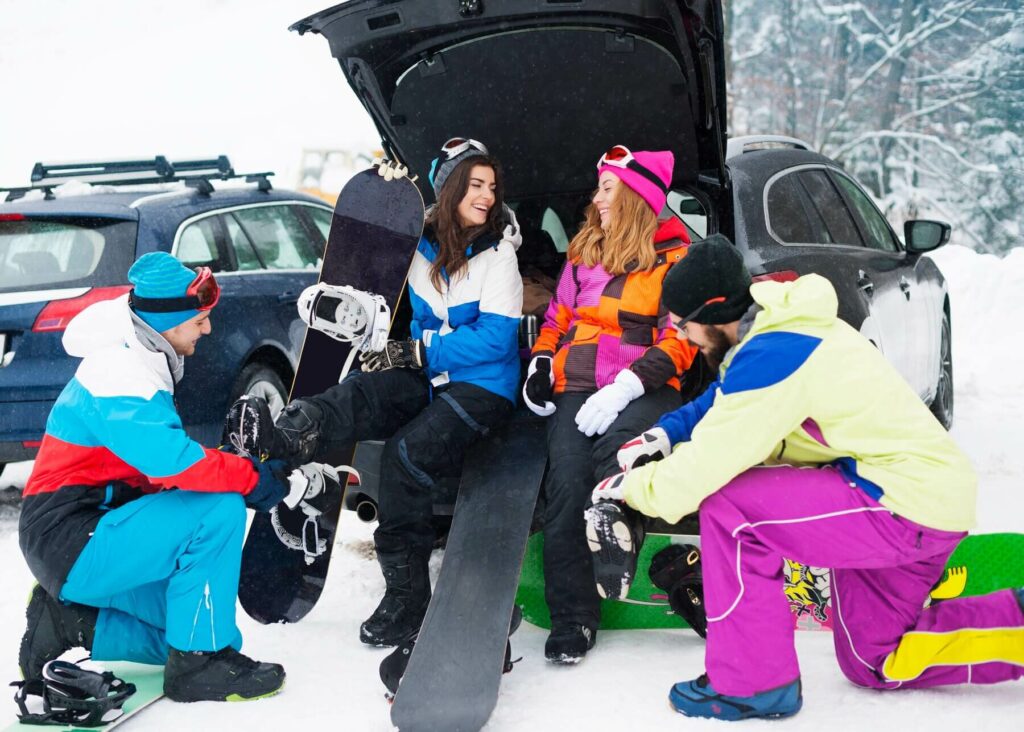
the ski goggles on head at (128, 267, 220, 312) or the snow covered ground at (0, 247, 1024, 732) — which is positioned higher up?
the ski goggles on head at (128, 267, 220, 312)

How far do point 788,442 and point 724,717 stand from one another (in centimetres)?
75

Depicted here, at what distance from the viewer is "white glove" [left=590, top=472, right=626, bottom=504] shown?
277 cm

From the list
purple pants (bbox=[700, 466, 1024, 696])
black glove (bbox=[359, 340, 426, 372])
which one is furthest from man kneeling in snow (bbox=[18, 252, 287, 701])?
purple pants (bbox=[700, 466, 1024, 696])

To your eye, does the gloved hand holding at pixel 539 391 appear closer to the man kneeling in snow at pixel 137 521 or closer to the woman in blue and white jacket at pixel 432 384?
the woman in blue and white jacket at pixel 432 384

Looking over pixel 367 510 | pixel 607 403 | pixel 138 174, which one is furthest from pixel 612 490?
pixel 138 174

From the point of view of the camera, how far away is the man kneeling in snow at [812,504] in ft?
8.14

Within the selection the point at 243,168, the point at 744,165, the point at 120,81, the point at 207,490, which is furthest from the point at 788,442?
the point at 120,81

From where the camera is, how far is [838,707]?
2615 millimetres

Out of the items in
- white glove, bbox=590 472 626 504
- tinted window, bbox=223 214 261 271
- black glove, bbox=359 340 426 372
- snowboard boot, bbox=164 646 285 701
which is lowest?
snowboard boot, bbox=164 646 285 701

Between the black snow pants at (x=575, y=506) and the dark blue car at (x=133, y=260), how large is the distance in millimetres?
2358

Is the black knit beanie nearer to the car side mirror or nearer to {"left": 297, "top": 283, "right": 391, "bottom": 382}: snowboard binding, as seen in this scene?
{"left": 297, "top": 283, "right": 391, "bottom": 382}: snowboard binding

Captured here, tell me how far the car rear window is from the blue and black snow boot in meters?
3.46

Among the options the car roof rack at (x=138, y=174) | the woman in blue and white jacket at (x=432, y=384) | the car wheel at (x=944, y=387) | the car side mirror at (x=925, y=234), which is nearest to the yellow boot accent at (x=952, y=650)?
the woman in blue and white jacket at (x=432, y=384)

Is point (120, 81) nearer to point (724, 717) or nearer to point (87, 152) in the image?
point (87, 152)
